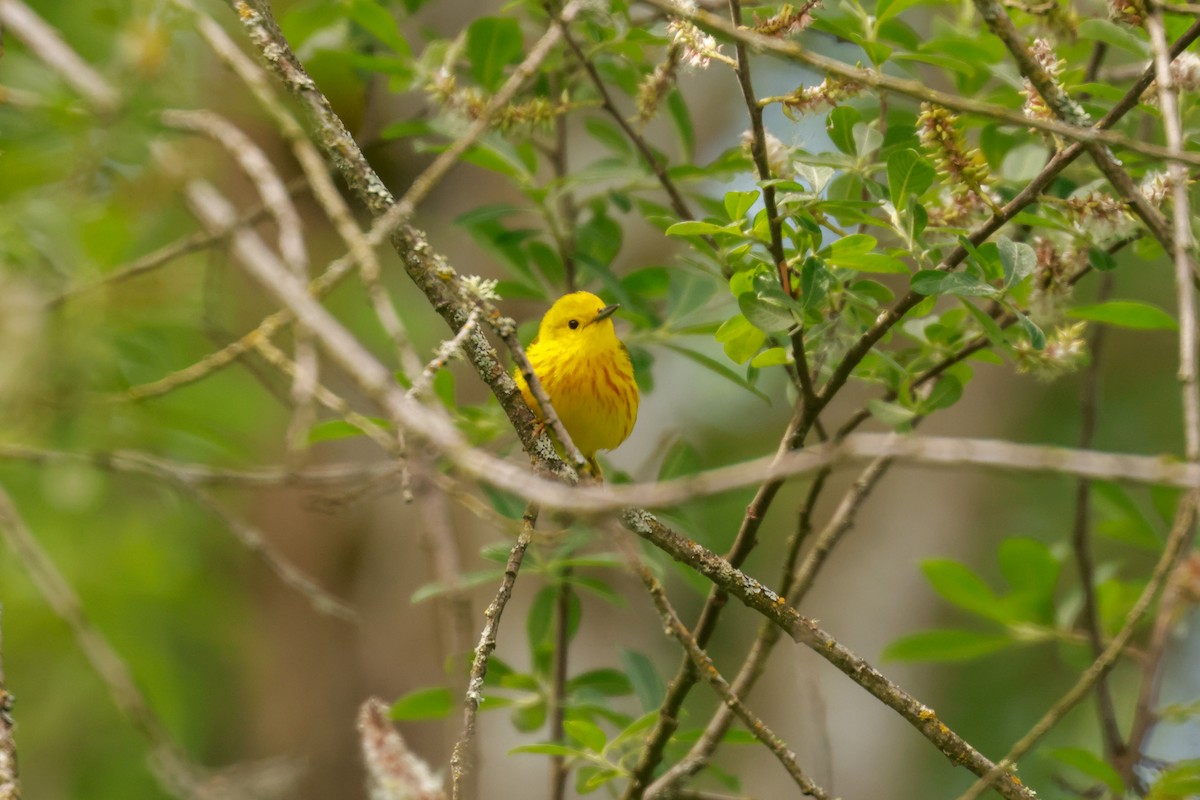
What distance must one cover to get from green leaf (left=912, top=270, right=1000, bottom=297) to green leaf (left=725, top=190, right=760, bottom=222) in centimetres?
36

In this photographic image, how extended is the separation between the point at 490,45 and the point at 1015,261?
1.61 metres

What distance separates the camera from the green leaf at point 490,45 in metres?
3.09

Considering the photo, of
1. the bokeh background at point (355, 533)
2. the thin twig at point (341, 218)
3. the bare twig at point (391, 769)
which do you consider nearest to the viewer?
the thin twig at point (341, 218)

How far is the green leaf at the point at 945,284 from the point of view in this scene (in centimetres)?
209

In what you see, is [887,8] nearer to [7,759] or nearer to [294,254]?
[294,254]

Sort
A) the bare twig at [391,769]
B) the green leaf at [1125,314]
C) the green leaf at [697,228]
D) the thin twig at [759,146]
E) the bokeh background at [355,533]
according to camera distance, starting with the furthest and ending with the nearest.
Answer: the bokeh background at [355,533] → the green leaf at [1125,314] → the green leaf at [697,228] → the thin twig at [759,146] → the bare twig at [391,769]

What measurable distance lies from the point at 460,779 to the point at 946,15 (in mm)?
4513

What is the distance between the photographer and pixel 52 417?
2.39 m

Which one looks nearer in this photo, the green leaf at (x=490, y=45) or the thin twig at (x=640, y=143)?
the thin twig at (x=640, y=143)

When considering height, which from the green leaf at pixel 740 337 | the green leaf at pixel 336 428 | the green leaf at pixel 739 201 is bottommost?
the green leaf at pixel 740 337

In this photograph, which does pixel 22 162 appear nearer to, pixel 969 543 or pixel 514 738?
pixel 514 738

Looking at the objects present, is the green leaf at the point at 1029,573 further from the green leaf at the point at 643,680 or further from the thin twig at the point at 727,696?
the thin twig at the point at 727,696

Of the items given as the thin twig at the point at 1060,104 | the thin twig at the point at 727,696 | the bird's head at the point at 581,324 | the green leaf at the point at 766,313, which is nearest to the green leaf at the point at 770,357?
the green leaf at the point at 766,313

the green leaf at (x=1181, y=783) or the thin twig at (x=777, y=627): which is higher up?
the thin twig at (x=777, y=627)
